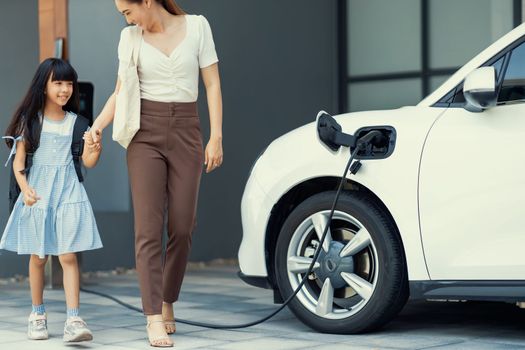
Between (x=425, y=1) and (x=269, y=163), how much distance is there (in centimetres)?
668

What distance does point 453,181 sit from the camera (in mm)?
5496

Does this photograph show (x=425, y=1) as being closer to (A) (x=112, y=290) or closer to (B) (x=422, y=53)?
(B) (x=422, y=53)

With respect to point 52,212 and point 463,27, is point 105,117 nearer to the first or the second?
point 52,212

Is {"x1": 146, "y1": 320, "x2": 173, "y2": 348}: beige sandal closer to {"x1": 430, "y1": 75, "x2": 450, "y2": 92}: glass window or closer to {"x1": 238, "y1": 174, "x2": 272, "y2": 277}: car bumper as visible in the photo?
{"x1": 238, "y1": 174, "x2": 272, "y2": 277}: car bumper

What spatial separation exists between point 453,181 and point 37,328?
2357mm

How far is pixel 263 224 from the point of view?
20.4ft

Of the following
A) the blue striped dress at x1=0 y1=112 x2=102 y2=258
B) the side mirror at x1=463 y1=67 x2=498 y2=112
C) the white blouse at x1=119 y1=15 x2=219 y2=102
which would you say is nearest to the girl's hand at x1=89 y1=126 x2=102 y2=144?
the white blouse at x1=119 y1=15 x2=219 y2=102

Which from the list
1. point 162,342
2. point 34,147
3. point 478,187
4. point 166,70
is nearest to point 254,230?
point 162,342

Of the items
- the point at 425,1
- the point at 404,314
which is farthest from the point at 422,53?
the point at 404,314

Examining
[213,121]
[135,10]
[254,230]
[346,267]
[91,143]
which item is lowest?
[346,267]

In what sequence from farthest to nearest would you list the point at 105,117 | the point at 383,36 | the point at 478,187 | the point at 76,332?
the point at 383,36 < the point at 105,117 < the point at 76,332 < the point at 478,187

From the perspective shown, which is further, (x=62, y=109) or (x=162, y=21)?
(x=62, y=109)

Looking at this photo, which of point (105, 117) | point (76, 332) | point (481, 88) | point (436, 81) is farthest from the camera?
point (436, 81)

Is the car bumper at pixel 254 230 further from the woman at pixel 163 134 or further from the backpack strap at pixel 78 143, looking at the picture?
the backpack strap at pixel 78 143
